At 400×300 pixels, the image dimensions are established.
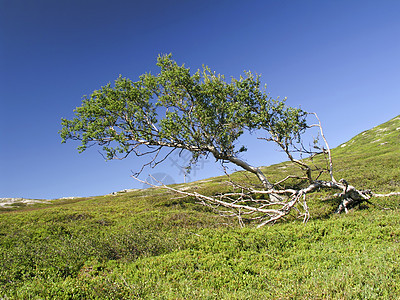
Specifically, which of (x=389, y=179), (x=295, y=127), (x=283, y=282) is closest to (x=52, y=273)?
(x=283, y=282)

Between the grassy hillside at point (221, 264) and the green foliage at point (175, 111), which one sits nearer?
the grassy hillside at point (221, 264)

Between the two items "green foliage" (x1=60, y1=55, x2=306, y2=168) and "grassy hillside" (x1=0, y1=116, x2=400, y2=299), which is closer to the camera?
"grassy hillside" (x1=0, y1=116, x2=400, y2=299)

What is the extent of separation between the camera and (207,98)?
26.1 m

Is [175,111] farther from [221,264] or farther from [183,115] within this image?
[221,264]

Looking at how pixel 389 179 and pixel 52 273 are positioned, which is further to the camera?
pixel 389 179

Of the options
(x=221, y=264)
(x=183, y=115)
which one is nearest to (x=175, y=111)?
(x=183, y=115)

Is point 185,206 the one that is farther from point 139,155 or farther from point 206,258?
point 206,258

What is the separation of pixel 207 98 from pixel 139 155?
31.8 feet

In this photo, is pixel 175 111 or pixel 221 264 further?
pixel 175 111

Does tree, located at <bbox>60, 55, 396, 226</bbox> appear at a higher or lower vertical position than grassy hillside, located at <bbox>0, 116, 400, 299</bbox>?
higher

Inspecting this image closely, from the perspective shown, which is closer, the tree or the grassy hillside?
the grassy hillside

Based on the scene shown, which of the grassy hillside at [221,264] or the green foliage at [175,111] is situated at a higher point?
the green foliage at [175,111]

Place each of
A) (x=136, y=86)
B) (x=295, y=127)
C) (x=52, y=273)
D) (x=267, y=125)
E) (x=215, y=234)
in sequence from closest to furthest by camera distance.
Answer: (x=52, y=273) → (x=215, y=234) → (x=295, y=127) → (x=267, y=125) → (x=136, y=86)

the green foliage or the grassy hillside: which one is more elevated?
the green foliage
